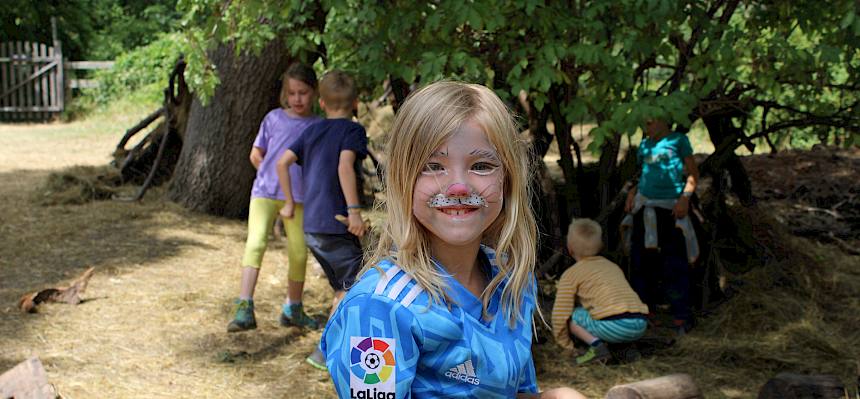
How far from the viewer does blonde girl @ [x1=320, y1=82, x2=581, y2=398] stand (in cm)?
160

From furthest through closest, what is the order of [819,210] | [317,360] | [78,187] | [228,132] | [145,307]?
[78,187] < [228,132] < [819,210] < [145,307] < [317,360]

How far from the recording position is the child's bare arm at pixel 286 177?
5.07 m

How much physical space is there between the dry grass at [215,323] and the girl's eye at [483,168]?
306 centimetres

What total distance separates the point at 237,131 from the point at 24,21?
57.2 ft

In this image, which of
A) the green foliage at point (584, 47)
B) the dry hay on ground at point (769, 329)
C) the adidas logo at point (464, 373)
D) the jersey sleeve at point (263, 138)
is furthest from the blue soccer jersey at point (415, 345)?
the jersey sleeve at point (263, 138)

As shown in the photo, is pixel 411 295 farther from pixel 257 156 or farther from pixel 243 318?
pixel 257 156

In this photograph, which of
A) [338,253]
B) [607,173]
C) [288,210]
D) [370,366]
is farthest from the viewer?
[607,173]

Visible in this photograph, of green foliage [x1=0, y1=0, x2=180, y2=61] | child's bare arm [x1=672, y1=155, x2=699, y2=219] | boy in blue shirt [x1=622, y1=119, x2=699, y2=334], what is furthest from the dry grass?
green foliage [x1=0, y1=0, x2=180, y2=61]

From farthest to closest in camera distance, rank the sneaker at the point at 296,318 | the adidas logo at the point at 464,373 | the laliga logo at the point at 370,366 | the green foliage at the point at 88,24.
Result: the green foliage at the point at 88,24
the sneaker at the point at 296,318
the adidas logo at the point at 464,373
the laliga logo at the point at 370,366

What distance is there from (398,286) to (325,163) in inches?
134

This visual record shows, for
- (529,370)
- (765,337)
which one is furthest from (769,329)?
(529,370)

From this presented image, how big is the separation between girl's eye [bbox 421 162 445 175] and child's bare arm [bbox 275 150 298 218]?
133 inches

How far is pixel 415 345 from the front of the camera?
162 cm

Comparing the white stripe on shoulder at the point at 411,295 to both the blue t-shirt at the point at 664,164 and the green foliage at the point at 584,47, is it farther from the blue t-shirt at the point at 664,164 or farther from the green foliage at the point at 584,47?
the blue t-shirt at the point at 664,164
